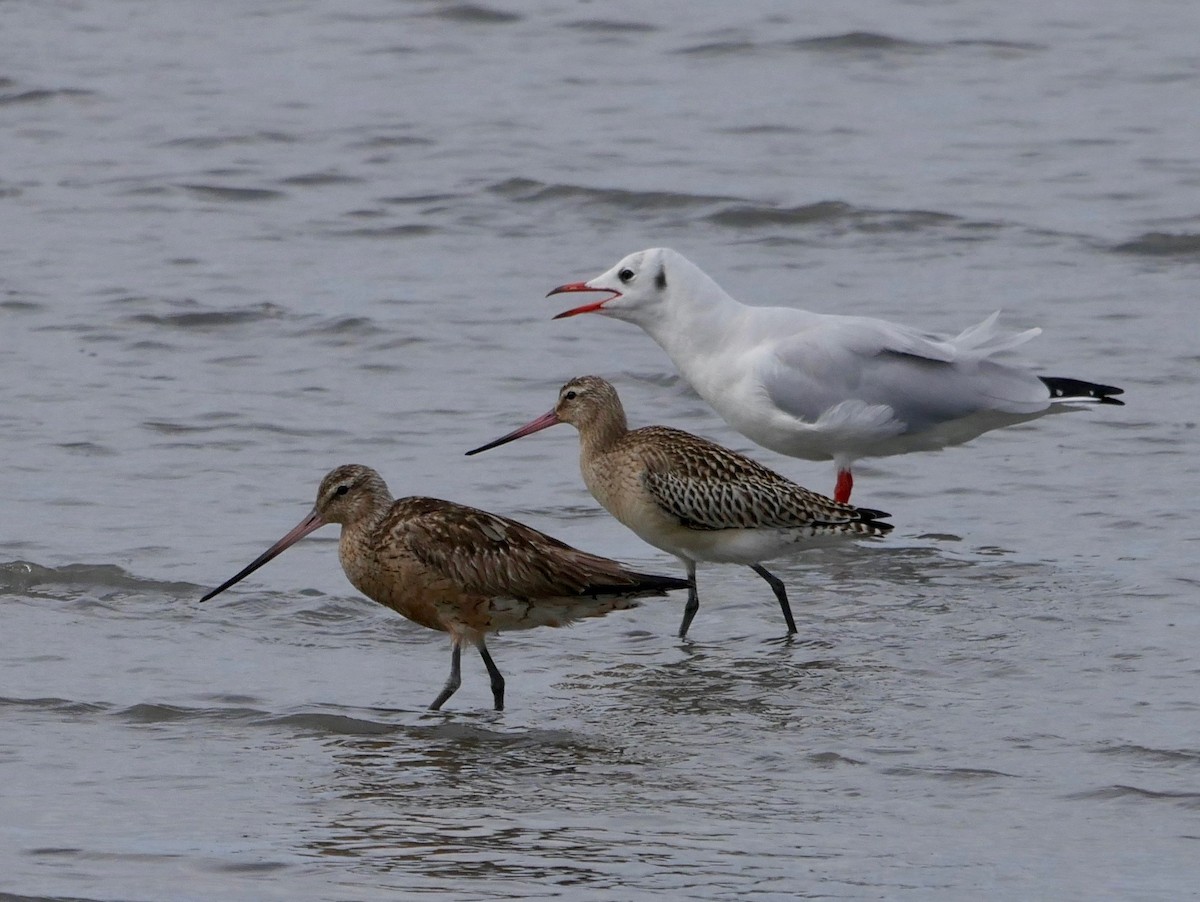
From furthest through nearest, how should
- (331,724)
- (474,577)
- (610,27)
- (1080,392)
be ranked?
(610,27) < (1080,392) < (474,577) < (331,724)

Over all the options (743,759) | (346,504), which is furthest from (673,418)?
(743,759)

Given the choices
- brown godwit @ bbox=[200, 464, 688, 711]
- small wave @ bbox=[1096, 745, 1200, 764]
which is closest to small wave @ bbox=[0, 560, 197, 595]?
brown godwit @ bbox=[200, 464, 688, 711]

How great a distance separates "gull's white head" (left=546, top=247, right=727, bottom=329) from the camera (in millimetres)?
10812

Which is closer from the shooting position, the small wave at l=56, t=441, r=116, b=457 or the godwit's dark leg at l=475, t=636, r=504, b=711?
the godwit's dark leg at l=475, t=636, r=504, b=711

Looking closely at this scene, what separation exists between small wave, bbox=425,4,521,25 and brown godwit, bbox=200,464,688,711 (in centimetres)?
1454

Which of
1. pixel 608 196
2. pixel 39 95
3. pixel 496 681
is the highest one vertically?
pixel 39 95

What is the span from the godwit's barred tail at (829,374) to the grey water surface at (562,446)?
39 cm

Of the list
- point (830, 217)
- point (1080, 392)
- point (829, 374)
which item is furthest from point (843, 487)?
point (830, 217)

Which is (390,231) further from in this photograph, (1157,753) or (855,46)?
(1157,753)

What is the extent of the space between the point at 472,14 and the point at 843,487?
12404 mm

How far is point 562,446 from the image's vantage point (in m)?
11.4

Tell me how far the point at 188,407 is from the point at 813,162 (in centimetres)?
718

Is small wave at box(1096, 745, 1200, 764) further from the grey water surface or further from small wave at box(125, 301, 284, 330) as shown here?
small wave at box(125, 301, 284, 330)

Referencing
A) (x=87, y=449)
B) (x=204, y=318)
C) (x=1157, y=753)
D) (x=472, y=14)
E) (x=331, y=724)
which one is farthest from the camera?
(x=472, y=14)
